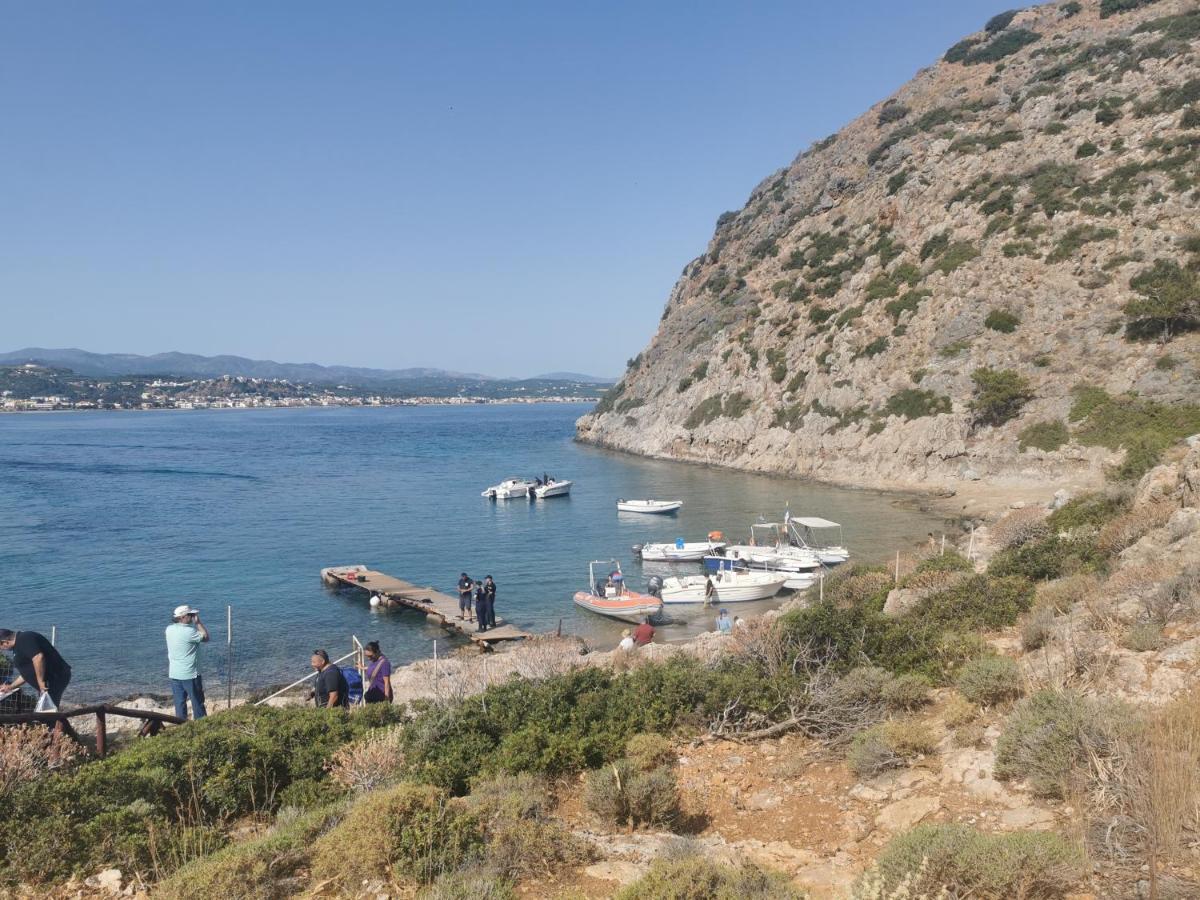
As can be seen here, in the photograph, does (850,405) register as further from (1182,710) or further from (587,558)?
(1182,710)

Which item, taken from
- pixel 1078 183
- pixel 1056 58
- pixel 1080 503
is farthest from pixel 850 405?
pixel 1056 58

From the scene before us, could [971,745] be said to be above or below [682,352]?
below

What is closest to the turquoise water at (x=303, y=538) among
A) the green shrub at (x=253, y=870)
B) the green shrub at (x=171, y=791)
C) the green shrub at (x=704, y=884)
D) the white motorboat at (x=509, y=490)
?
the white motorboat at (x=509, y=490)

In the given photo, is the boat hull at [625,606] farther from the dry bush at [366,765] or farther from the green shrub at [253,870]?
the green shrub at [253,870]

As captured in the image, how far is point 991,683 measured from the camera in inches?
318

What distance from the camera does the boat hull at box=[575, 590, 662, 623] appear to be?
25.2 m

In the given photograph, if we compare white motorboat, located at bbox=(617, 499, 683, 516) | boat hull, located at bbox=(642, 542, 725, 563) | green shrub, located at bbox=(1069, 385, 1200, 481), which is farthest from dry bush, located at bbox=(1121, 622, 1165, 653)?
white motorboat, located at bbox=(617, 499, 683, 516)

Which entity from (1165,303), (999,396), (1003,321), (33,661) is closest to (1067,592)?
(33,661)

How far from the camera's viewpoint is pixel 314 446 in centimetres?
9088

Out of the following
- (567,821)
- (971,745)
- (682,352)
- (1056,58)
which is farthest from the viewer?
(682,352)

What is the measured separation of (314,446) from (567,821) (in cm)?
9113

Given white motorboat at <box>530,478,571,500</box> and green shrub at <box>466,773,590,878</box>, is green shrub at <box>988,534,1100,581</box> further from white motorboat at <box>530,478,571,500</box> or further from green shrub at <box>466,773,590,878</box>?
white motorboat at <box>530,478,571,500</box>

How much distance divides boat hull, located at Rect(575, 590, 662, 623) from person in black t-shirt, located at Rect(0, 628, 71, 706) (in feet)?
57.4

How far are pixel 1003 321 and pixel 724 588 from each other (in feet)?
106
